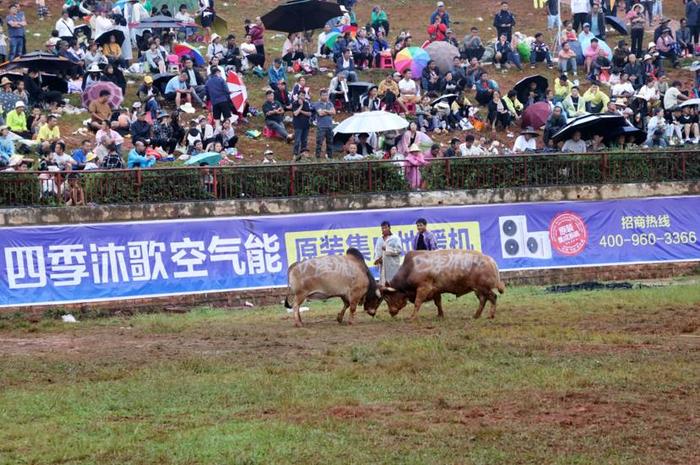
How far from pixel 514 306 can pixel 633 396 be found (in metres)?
9.34

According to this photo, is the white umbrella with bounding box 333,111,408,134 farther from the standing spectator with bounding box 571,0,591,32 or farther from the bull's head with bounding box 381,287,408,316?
the standing spectator with bounding box 571,0,591,32

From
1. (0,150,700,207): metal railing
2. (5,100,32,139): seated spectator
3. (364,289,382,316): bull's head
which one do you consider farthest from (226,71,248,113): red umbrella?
(364,289,382,316): bull's head

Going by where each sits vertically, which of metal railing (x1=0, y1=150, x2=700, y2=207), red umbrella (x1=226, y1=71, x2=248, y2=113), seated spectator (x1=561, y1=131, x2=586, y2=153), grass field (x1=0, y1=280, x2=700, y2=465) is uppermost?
red umbrella (x1=226, y1=71, x2=248, y2=113)

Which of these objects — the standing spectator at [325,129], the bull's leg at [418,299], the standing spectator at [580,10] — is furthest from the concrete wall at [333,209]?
the standing spectator at [580,10]

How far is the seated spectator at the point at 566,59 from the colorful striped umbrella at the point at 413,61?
557 centimetres

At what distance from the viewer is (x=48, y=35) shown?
43.9 metres

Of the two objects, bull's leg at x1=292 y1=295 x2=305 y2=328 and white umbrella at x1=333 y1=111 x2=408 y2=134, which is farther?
white umbrella at x1=333 y1=111 x2=408 y2=134

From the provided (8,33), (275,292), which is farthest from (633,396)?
(8,33)

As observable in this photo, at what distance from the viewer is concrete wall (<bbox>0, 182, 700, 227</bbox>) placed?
1060 inches

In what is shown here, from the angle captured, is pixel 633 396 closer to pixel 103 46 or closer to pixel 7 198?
pixel 7 198

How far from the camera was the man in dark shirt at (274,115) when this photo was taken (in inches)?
1388

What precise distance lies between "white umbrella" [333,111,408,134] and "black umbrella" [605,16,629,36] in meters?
17.5

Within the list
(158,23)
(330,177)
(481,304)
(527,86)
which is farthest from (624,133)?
(158,23)

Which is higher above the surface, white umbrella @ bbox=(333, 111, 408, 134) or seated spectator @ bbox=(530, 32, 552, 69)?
seated spectator @ bbox=(530, 32, 552, 69)
